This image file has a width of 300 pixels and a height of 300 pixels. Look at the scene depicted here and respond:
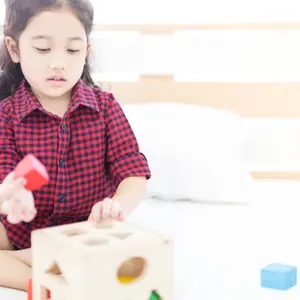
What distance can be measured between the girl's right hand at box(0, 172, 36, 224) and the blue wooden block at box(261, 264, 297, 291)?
456 millimetres

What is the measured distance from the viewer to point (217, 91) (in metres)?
2.38

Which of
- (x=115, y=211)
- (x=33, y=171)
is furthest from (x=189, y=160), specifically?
(x=33, y=171)

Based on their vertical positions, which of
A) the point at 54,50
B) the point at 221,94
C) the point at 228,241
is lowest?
the point at 228,241

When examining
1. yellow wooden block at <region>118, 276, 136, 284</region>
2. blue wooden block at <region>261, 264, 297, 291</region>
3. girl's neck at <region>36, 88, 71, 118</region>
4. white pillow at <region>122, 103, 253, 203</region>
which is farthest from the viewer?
white pillow at <region>122, 103, 253, 203</region>

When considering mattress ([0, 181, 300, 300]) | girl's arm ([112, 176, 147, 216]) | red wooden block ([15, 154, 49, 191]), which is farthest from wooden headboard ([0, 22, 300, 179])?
red wooden block ([15, 154, 49, 191])

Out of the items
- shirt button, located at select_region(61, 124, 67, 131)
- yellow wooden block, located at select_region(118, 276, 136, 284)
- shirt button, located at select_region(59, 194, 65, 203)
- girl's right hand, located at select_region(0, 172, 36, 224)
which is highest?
shirt button, located at select_region(61, 124, 67, 131)

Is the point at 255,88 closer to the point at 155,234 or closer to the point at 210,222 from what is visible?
the point at 210,222

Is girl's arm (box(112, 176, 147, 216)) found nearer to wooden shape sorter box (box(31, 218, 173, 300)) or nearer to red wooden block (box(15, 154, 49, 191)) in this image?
wooden shape sorter box (box(31, 218, 173, 300))

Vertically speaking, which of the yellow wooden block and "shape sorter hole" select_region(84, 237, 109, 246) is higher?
"shape sorter hole" select_region(84, 237, 109, 246)

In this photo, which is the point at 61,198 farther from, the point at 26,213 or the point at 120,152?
the point at 26,213

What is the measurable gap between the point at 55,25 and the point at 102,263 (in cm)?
53

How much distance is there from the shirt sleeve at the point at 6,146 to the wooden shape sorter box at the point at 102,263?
31cm

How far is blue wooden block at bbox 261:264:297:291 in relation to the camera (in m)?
1.20

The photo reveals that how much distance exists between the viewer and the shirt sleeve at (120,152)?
4.69ft
